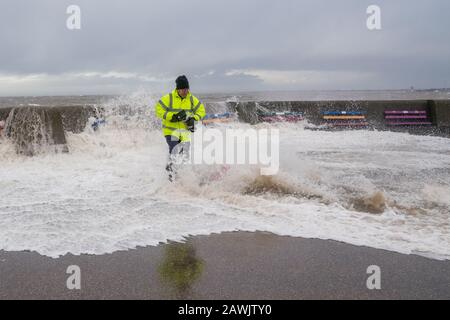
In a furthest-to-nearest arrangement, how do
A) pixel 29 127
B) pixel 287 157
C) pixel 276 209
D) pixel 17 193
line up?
pixel 29 127
pixel 287 157
pixel 17 193
pixel 276 209

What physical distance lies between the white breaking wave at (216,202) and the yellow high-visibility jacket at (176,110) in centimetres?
65

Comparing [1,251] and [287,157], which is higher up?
[287,157]

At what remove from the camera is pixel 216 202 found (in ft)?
19.7

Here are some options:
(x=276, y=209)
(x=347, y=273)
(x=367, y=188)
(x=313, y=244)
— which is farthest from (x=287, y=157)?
(x=347, y=273)

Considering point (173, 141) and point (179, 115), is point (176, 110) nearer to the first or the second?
point (179, 115)

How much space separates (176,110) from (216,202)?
71.6 inches

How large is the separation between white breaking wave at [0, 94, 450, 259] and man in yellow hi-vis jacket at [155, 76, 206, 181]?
17.7 inches

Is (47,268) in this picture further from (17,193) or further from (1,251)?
(17,193)

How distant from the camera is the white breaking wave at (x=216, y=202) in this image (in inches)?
181

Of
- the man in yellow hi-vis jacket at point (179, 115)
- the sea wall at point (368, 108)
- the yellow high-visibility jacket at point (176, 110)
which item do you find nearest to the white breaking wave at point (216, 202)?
the man in yellow hi-vis jacket at point (179, 115)

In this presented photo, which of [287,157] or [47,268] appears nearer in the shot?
[47,268]

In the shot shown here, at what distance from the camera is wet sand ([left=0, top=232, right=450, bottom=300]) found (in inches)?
130

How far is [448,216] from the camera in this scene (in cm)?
528
